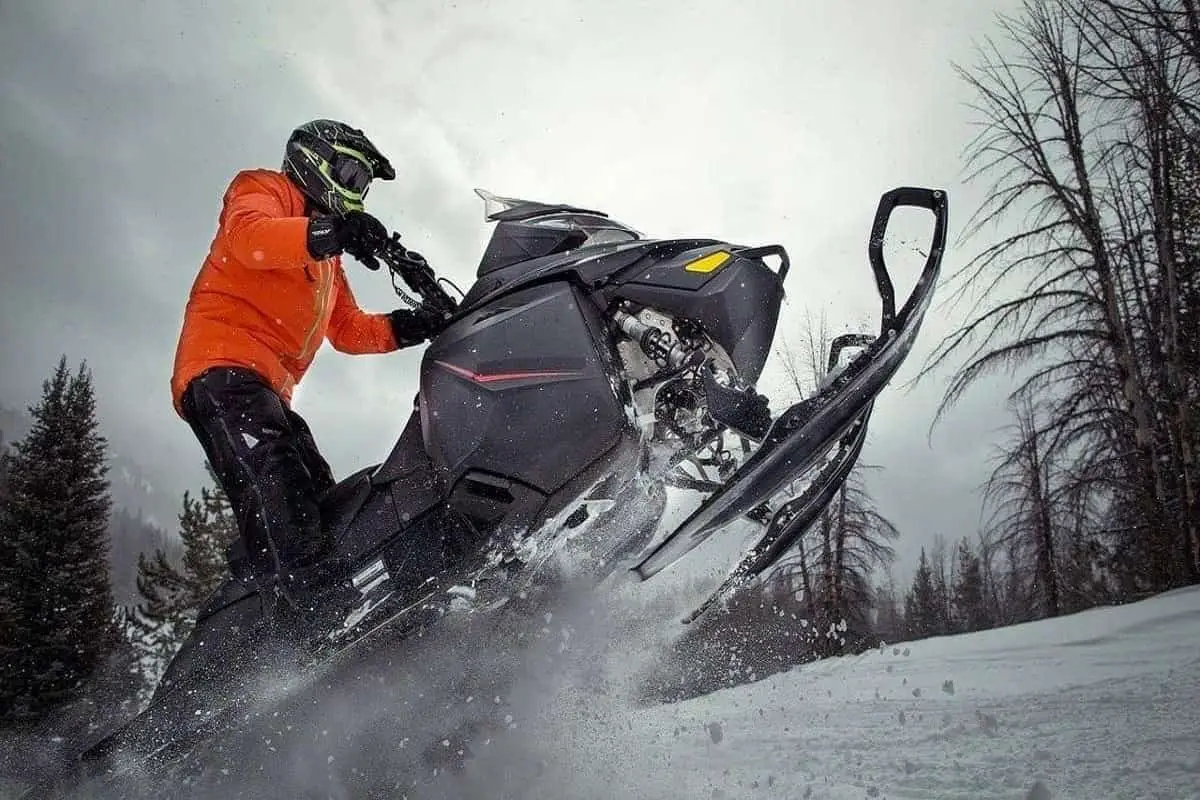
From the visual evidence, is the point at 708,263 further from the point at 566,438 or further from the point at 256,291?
the point at 256,291

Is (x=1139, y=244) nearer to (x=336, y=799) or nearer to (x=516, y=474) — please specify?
(x=516, y=474)

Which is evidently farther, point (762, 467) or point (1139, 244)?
point (1139, 244)

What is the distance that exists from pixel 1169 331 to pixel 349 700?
8244 mm

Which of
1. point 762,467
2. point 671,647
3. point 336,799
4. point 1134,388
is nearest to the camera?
point 762,467

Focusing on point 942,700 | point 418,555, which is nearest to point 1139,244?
point 942,700

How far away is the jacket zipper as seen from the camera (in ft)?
9.50

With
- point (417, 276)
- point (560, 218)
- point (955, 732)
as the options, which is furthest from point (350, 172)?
point (955, 732)

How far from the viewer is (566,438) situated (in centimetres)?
230

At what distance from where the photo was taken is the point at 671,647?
375 centimetres

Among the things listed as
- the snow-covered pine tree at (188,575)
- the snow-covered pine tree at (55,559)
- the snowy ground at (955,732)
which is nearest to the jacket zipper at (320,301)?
the snowy ground at (955,732)

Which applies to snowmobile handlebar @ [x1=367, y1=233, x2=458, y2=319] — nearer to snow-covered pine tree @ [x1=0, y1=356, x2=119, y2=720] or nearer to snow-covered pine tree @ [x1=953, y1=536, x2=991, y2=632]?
snow-covered pine tree @ [x1=0, y1=356, x2=119, y2=720]

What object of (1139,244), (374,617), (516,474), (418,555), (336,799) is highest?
(1139,244)

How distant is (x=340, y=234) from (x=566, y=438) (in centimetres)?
105

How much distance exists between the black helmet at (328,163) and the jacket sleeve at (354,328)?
22.9 inches
